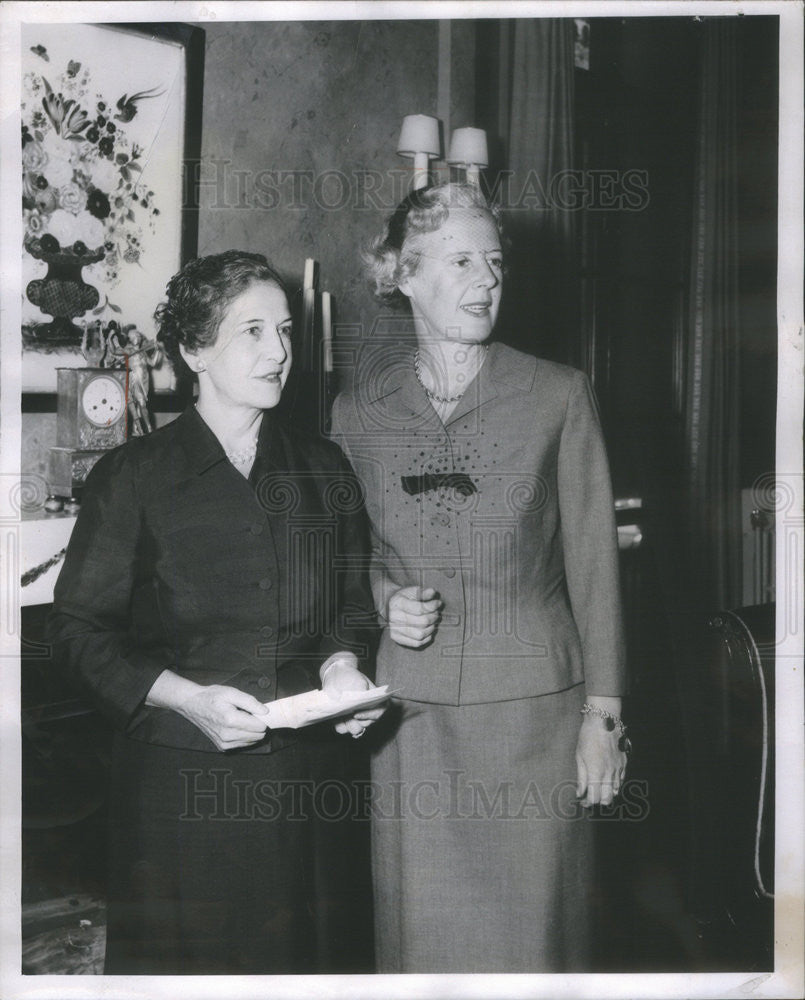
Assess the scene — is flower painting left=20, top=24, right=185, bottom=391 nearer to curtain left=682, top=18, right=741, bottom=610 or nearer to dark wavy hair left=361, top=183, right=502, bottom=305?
dark wavy hair left=361, top=183, right=502, bottom=305

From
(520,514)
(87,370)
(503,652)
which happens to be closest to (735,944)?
(503,652)

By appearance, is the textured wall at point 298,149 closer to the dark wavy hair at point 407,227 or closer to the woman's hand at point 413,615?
the dark wavy hair at point 407,227

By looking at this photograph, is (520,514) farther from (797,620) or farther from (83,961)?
(83,961)

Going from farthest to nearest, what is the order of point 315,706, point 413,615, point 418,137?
point 418,137
point 413,615
point 315,706

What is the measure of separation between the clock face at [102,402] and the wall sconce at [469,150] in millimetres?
755

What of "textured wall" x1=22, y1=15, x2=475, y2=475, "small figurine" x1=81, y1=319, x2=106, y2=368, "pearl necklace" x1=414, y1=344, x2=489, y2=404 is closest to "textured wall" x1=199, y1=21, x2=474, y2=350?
"textured wall" x1=22, y1=15, x2=475, y2=475

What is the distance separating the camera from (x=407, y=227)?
1476 mm

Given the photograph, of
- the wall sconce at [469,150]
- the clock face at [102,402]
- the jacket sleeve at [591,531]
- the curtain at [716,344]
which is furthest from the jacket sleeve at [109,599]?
the curtain at [716,344]

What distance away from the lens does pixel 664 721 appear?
1562 mm

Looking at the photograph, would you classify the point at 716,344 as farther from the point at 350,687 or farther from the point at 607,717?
the point at 350,687

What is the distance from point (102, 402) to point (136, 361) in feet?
0.31

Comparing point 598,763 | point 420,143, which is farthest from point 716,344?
point 598,763

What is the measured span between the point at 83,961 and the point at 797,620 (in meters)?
1.40

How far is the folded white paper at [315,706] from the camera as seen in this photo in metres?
1.31
